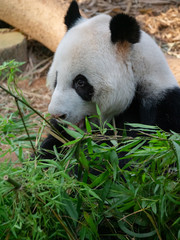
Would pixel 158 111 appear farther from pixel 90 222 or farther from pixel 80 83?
pixel 90 222

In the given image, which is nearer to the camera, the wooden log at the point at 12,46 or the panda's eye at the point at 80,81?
the panda's eye at the point at 80,81

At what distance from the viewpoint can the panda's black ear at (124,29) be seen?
2.70m

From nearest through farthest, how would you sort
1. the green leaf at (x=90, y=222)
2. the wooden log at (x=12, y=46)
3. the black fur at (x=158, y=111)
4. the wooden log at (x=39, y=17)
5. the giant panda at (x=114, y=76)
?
the green leaf at (x=90, y=222), the black fur at (x=158, y=111), the giant panda at (x=114, y=76), the wooden log at (x=39, y=17), the wooden log at (x=12, y=46)

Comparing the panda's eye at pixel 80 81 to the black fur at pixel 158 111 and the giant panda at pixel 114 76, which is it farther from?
the black fur at pixel 158 111

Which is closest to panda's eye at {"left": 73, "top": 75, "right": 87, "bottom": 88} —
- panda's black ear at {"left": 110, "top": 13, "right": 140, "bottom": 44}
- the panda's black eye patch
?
the panda's black eye patch

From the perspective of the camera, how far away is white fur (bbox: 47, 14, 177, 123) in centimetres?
270

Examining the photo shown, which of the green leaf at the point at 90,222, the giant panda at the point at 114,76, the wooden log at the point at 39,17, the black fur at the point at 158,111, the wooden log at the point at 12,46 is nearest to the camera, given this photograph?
the green leaf at the point at 90,222

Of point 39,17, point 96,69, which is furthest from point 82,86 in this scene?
point 39,17

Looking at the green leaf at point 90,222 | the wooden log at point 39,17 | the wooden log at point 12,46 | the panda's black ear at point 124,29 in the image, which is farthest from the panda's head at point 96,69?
the wooden log at point 12,46

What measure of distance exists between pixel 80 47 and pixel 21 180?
1417mm

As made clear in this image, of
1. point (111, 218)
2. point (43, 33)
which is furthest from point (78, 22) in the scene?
point (43, 33)

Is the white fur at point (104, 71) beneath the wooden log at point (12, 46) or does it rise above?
above

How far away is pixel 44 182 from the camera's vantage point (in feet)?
5.12

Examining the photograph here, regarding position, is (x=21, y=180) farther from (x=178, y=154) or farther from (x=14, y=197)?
(x=178, y=154)
